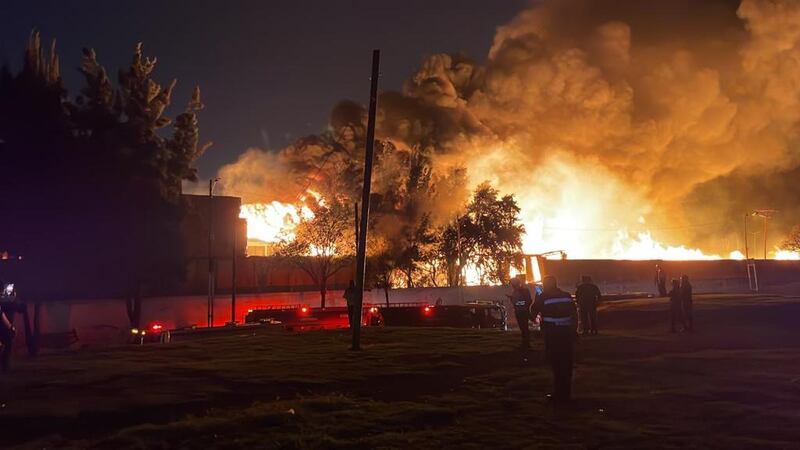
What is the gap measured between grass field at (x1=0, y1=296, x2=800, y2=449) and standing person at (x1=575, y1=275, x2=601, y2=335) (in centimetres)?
149

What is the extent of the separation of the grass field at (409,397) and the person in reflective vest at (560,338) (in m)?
0.33

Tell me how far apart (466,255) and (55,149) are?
3118cm

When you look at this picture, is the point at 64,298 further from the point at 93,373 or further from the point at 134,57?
the point at 93,373

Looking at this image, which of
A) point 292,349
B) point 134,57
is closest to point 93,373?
point 292,349

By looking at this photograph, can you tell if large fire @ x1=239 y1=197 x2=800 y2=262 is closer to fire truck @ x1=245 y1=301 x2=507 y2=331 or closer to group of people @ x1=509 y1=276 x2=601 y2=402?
fire truck @ x1=245 y1=301 x2=507 y2=331

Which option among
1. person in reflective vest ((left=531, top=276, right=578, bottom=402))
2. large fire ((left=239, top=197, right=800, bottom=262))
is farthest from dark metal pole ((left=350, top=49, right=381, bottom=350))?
large fire ((left=239, top=197, right=800, bottom=262))

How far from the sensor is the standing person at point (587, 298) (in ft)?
62.6

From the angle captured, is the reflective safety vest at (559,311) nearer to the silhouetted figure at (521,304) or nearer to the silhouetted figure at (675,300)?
the silhouetted figure at (521,304)

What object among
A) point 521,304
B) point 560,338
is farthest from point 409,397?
point 521,304

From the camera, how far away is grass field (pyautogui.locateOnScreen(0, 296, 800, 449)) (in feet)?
25.9

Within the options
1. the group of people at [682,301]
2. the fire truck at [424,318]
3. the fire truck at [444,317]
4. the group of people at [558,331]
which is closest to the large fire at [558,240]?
the fire truck at [424,318]

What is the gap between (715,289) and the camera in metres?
48.1

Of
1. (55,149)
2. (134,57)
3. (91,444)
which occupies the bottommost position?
(91,444)

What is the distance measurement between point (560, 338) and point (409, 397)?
251cm
